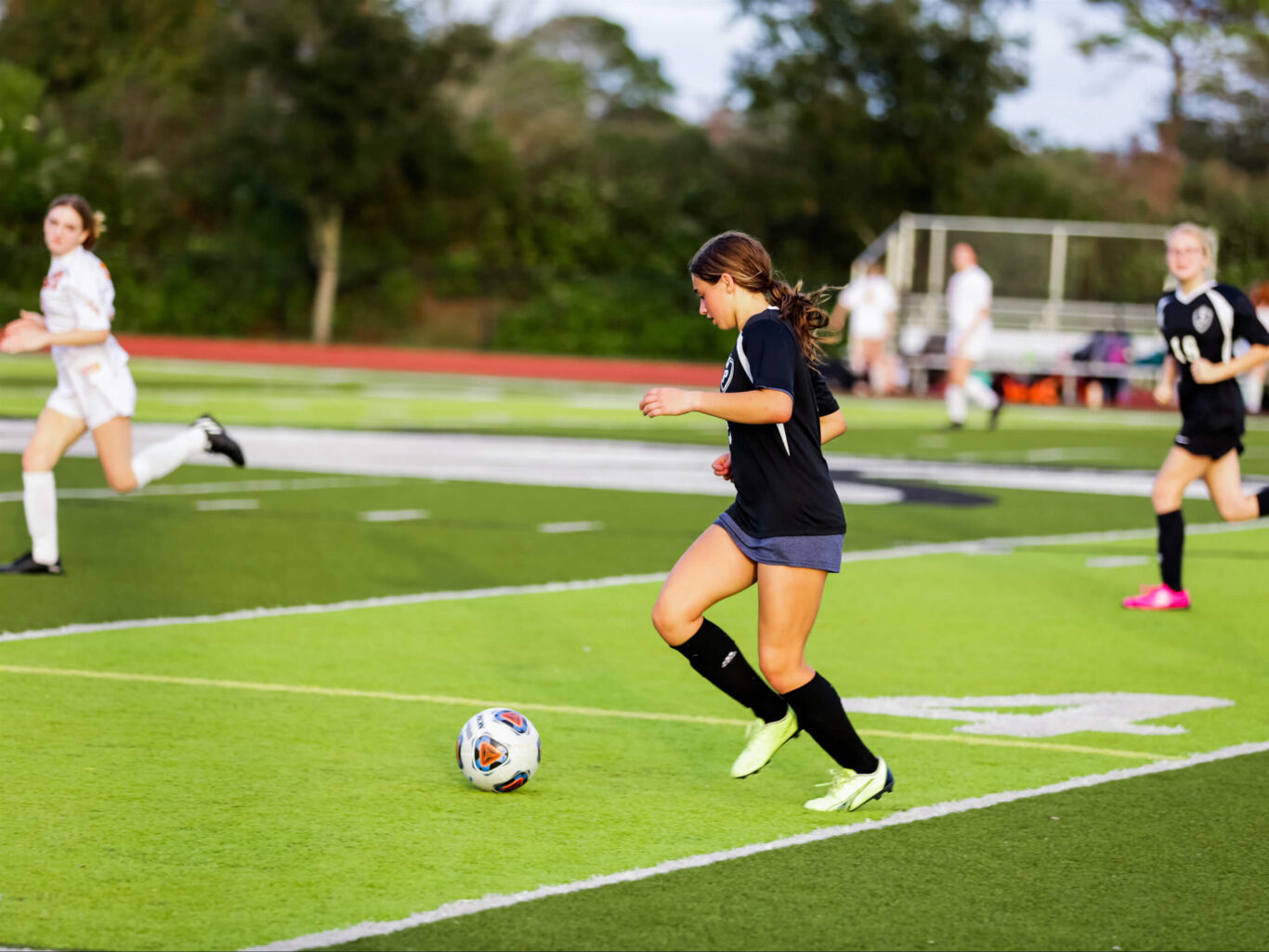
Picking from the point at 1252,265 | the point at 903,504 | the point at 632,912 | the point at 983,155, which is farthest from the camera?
the point at 983,155

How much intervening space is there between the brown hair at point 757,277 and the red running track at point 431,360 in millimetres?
31770

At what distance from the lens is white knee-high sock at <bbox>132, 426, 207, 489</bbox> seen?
993 centimetres

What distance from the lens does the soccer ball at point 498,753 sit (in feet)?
18.9

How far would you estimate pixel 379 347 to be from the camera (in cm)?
4422

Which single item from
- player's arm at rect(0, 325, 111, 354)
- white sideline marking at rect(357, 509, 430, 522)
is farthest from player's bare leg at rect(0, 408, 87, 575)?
white sideline marking at rect(357, 509, 430, 522)

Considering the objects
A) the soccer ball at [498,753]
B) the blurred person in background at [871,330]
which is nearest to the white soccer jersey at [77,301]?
the soccer ball at [498,753]

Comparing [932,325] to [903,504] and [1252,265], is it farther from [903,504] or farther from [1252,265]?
[903,504]

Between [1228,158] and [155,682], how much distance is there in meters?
59.7

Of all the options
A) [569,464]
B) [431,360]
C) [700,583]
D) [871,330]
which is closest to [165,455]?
[700,583]

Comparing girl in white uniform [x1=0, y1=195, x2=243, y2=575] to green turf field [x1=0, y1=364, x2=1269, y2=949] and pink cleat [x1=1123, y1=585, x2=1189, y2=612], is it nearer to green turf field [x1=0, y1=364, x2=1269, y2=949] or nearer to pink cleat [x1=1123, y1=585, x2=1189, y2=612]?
green turf field [x1=0, y1=364, x2=1269, y2=949]

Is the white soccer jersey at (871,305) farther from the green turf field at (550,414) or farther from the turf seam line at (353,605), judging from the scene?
the turf seam line at (353,605)

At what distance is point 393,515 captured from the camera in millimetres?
13148

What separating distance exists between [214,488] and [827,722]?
9.69 meters

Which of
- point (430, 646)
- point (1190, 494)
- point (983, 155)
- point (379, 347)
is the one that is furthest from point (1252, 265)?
point (430, 646)
